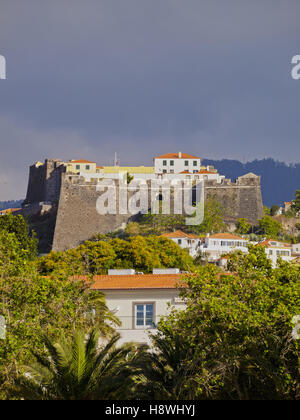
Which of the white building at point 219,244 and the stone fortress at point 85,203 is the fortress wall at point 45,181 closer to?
the stone fortress at point 85,203

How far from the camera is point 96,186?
64.8m

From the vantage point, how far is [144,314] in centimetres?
2058

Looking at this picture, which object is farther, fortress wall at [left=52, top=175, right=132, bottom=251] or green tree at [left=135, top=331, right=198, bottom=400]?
fortress wall at [left=52, top=175, right=132, bottom=251]

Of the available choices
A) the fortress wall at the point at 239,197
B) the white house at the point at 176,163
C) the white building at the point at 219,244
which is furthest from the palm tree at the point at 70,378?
the white house at the point at 176,163

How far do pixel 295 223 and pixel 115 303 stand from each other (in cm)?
4869

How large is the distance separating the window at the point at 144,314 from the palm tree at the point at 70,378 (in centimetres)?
751

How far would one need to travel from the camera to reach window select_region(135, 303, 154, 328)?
20.5m

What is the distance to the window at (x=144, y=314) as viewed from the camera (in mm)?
20500

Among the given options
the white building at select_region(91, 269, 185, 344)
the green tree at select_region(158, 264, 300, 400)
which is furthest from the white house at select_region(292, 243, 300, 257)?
the green tree at select_region(158, 264, 300, 400)

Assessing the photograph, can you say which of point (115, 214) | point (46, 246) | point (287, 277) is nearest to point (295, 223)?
point (115, 214)

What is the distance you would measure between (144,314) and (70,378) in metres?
8.41

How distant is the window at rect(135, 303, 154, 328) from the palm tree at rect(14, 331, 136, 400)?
7513 millimetres

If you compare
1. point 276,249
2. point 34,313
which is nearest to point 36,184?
point 276,249

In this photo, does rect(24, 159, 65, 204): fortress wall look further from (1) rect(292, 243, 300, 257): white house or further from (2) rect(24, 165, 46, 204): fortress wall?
(1) rect(292, 243, 300, 257): white house
